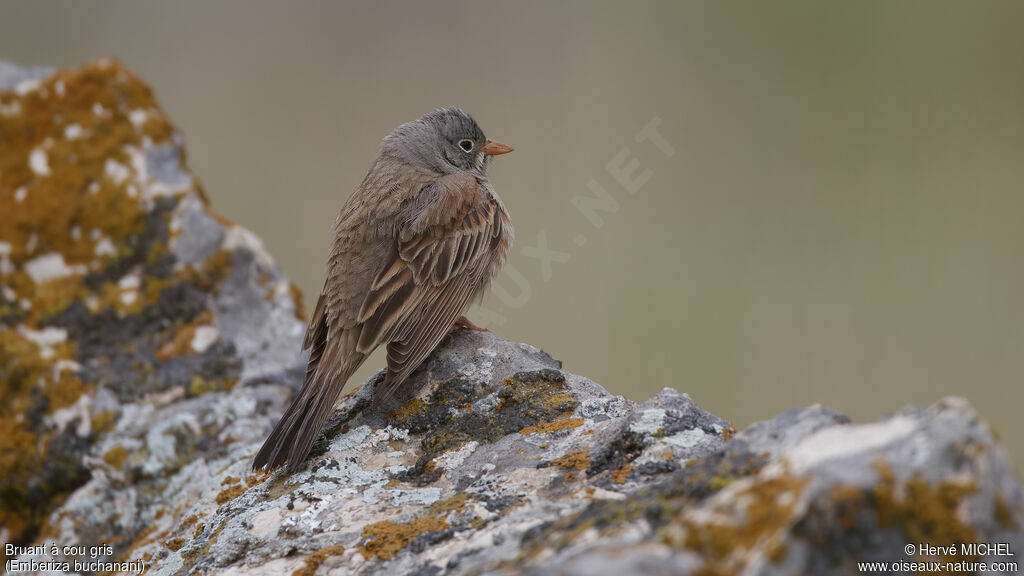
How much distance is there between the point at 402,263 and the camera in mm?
4570

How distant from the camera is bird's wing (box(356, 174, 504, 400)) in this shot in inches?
161

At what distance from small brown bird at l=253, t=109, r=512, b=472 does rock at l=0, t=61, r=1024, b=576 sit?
149mm

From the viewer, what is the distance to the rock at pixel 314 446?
1667mm

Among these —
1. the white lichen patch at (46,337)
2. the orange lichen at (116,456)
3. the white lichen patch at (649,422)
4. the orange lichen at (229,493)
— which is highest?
the white lichen patch at (46,337)

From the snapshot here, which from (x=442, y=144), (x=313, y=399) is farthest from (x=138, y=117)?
(x=313, y=399)

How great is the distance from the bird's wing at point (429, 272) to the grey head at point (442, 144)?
1.00ft

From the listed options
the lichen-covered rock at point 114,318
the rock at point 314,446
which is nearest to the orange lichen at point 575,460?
the rock at point 314,446

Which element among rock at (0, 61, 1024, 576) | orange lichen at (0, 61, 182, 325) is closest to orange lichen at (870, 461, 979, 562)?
rock at (0, 61, 1024, 576)

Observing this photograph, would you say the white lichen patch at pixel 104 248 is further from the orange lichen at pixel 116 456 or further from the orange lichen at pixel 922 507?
the orange lichen at pixel 922 507

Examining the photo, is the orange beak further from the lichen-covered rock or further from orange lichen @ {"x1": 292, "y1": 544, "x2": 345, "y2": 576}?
orange lichen @ {"x1": 292, "y1": 544, "x2": 345, "y2": 576}

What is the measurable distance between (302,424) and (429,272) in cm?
138

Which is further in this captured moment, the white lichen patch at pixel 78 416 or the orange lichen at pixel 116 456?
the white lichen patch at pixel 78 416

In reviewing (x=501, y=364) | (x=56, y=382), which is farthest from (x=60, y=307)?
(x=501, y=364)

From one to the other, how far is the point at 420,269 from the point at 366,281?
303mm
